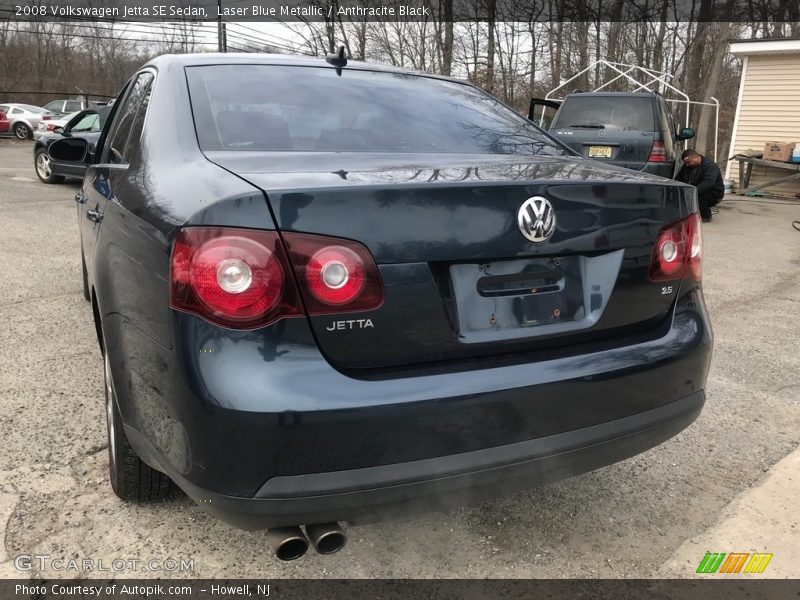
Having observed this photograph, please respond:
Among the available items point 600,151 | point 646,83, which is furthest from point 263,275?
point 646,83

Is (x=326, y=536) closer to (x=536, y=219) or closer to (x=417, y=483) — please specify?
(x=417, y=483)

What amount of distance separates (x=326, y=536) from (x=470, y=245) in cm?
81

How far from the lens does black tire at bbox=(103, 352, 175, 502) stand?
2.21 m

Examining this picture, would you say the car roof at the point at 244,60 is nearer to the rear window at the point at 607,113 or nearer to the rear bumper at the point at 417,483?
the rear bumper at the point at 417,483

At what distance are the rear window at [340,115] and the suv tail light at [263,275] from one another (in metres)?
0.60

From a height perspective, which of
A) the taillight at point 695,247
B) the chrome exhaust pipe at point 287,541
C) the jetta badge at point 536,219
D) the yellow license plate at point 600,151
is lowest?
the chrome exhaust pipe at point 287,541

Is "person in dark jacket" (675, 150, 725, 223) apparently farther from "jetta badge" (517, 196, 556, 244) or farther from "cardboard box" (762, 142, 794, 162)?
"jetta badge" (517, 196, 556, 244)

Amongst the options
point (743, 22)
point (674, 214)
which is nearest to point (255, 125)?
point (674, 214)

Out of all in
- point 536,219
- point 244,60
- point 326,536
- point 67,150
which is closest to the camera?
point 326,536

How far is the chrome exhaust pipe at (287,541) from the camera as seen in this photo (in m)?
1.65

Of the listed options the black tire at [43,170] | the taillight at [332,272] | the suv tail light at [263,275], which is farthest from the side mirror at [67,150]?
the black tire at [43,170]

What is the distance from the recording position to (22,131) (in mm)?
26625

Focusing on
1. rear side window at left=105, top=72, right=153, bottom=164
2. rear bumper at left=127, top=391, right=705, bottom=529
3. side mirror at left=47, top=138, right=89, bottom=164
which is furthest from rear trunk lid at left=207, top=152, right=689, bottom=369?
side mirror at left=47, top=138, right=89, bottom=164

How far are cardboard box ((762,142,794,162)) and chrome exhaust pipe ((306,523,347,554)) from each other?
56.2ft
